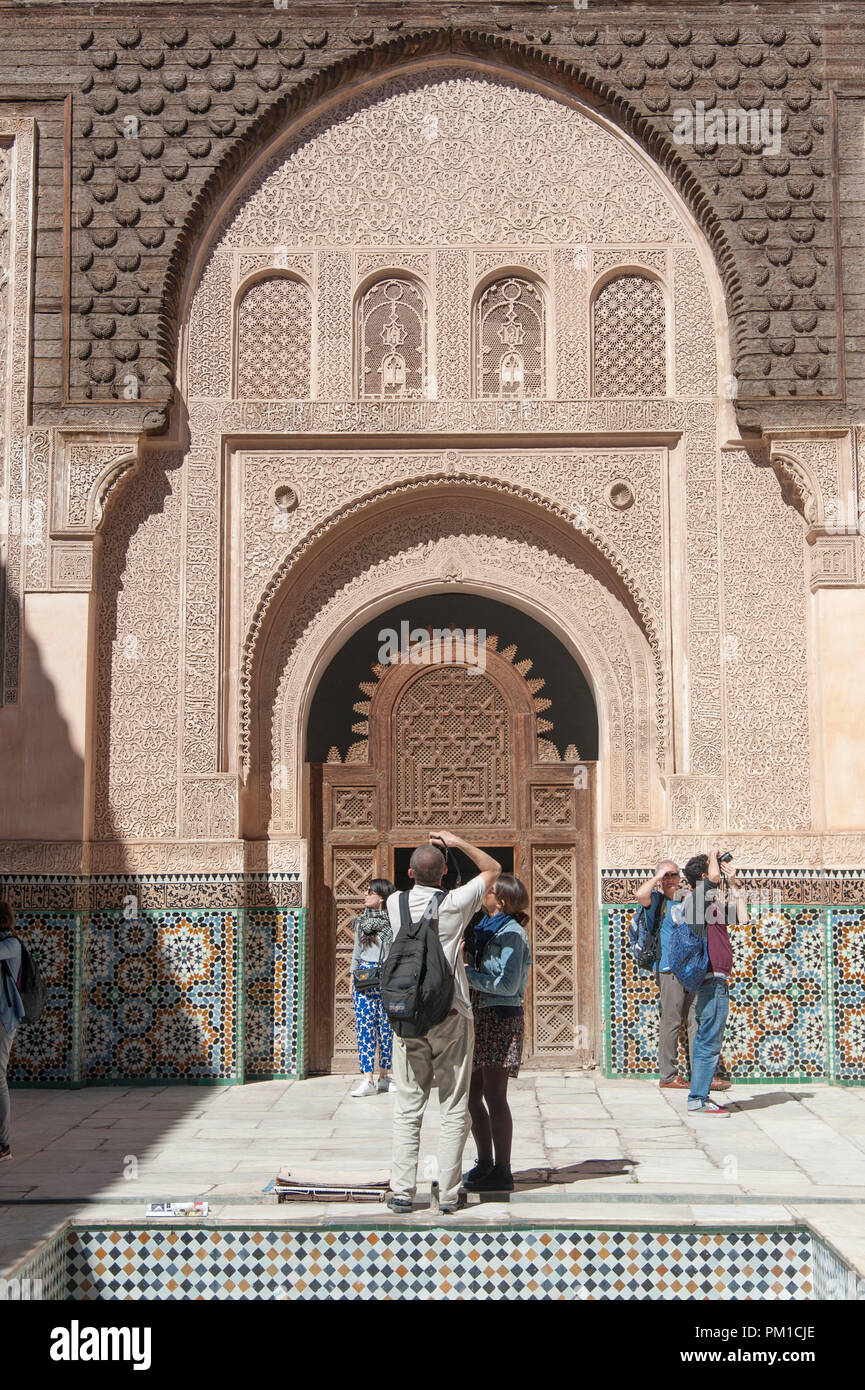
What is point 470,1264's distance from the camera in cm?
377

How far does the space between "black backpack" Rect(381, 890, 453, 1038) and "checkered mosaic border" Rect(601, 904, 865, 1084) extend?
254 centimetres

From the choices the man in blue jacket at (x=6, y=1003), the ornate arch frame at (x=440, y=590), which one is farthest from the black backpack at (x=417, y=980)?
the ornate arch frame at (x=440, y=590)

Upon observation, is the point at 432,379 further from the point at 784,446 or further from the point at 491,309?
the point at 784,446

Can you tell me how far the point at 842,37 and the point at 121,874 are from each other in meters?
5.27

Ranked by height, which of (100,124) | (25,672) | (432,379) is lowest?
(25,672)

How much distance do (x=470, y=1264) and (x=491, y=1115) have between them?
641mm

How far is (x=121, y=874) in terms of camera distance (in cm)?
648

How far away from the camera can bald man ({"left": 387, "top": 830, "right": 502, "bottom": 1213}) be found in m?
4.02

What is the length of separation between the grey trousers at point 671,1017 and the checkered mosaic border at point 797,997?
114 millimetres

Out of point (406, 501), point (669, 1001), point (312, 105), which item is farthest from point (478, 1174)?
point (312, 105)

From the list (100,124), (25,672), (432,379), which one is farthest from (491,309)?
(25,672)

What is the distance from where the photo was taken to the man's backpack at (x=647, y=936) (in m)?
6.26

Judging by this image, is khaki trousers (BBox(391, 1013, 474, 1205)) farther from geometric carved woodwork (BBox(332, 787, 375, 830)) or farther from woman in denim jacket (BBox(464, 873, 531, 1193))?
geometric carved woodwork (BBox(332, 787, 375, 830))

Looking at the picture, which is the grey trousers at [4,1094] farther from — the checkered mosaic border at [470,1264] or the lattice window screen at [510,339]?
the lattice window screen at [510,339]
